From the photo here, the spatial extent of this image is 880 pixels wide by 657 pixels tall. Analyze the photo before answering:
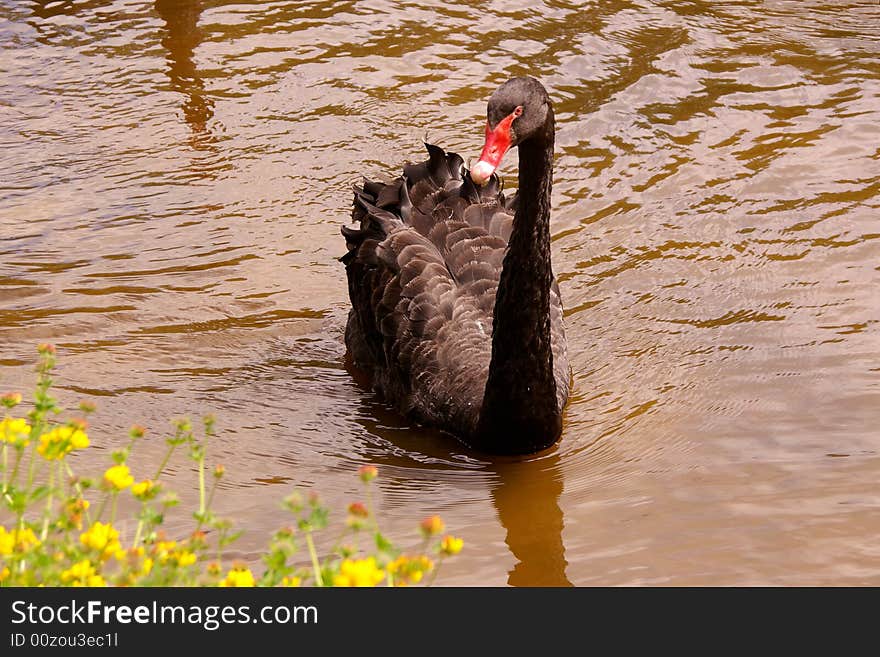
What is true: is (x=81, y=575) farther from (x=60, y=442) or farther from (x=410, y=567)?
(x=410, y=567)

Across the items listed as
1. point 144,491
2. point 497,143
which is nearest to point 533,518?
point 497,143

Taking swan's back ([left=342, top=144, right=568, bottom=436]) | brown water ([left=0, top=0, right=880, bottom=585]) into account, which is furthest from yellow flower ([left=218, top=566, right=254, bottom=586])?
swan's back ([left=342, top=144, right=568, bottom=436])

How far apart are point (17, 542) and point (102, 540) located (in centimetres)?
22

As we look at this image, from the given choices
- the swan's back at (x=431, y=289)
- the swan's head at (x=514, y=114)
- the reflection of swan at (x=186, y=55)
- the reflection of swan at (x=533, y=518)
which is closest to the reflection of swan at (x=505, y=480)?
the reflection of swan at (x=533, y=518)

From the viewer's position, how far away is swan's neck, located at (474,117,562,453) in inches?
195

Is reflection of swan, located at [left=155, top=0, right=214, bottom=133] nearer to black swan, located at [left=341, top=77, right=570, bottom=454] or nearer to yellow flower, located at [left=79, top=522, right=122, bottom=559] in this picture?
black swan, located at [left=341, top=77, right=570, bottom=454]

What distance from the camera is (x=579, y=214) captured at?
7398 millimetres

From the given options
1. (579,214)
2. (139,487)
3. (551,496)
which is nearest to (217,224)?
(579,214)

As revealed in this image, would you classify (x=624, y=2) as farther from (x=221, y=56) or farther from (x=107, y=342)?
(x=107, y=342)

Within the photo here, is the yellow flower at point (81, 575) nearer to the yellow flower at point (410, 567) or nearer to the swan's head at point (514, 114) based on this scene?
the yellow flower at point (410, 567)

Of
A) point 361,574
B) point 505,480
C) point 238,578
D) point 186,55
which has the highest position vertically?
point 361,574

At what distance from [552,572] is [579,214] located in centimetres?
330

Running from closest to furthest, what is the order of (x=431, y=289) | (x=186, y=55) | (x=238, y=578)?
(x=238, y=578) < (x=431, y=289) < (x=186, y=55)

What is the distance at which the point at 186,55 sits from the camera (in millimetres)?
9719
